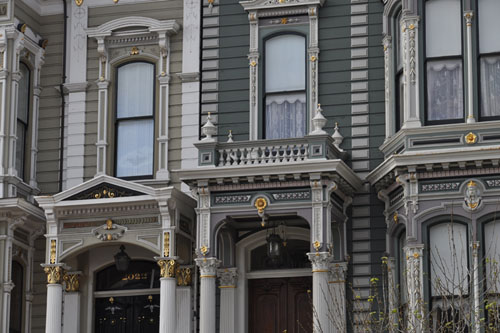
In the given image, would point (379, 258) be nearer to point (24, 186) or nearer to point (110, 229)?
point (110, 229)

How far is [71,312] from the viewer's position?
1094 inches

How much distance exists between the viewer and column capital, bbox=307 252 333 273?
80.8 ft

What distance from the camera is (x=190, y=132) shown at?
92.2 ft

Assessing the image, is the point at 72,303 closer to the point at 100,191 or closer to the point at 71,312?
the point at 71,312

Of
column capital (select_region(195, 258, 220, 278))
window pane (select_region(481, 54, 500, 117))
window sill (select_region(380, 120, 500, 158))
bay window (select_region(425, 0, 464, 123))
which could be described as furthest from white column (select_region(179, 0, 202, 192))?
window pane (select_region(481, 54, 500, 117))

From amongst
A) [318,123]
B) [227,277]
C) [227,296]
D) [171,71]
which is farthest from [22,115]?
[318,123]

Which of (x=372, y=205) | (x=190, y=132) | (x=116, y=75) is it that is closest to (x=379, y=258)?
(x=372, y=205)

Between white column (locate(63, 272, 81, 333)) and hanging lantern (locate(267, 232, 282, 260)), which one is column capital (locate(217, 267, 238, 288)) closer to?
hanging lantern (locate(267, 232, 282, 260))

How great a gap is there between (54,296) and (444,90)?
9289 millimetres

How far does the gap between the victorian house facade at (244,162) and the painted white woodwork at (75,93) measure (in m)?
0.05

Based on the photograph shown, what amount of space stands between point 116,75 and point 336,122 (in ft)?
18.0

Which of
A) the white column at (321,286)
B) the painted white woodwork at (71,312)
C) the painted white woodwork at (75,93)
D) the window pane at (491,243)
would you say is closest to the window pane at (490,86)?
the window pane at (491,243)

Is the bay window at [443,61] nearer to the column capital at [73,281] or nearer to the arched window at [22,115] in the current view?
the column capital at [73,281]

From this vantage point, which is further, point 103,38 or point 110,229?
point 103,38
